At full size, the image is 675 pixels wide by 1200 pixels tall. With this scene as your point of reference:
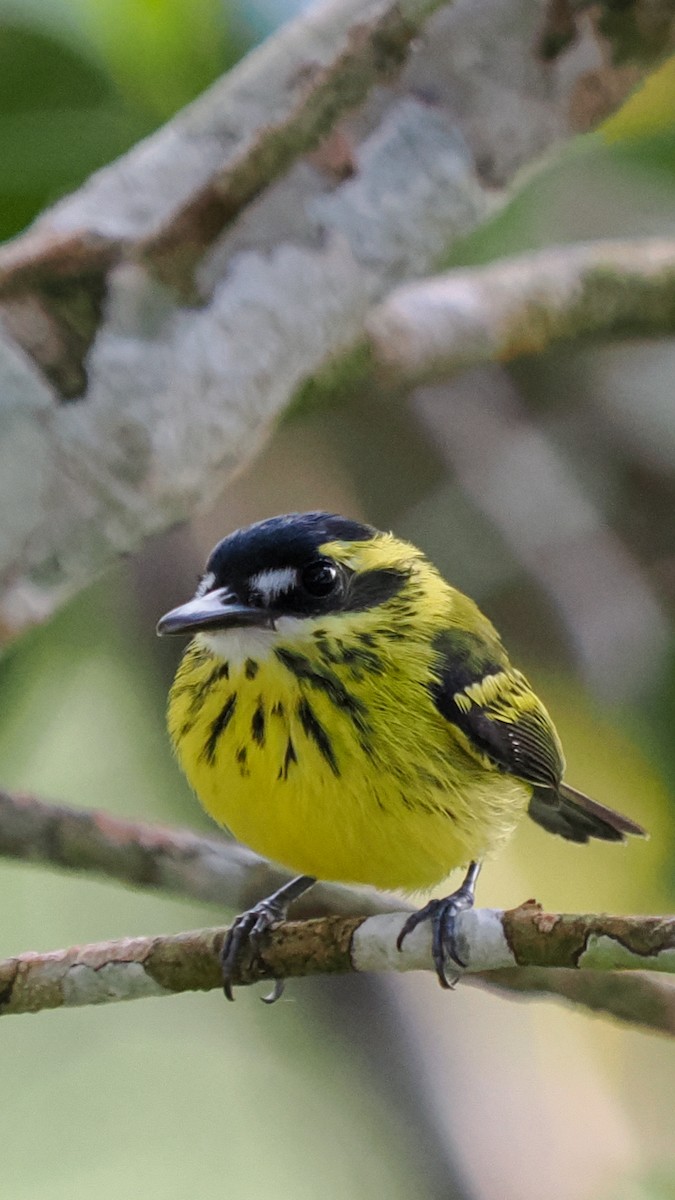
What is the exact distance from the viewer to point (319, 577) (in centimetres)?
196

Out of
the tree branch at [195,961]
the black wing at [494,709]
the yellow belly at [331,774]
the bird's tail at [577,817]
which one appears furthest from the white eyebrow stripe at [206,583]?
the bird's tail at [577,817]

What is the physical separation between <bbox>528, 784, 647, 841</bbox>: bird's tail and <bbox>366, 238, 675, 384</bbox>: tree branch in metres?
0.90

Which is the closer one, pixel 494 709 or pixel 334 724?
pixel 334 724

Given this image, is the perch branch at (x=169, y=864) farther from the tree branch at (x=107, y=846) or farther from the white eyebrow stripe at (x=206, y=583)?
the white eyebrow stripe at (x=206, y=583)

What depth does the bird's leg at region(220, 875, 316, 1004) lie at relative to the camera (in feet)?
5.69

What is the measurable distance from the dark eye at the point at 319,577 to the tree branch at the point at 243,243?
8.5 inches

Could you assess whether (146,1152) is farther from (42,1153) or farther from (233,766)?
(233,766)

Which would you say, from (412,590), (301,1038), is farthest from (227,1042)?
(412,590)

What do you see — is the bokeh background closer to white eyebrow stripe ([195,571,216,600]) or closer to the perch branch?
the perch branch

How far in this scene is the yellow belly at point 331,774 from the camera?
1835 mm

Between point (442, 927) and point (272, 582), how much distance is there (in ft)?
1.67

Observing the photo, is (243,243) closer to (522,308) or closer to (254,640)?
(254,640)

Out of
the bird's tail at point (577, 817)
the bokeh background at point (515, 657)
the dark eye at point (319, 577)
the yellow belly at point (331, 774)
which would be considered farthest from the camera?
the bokeh background at point (515, 657)

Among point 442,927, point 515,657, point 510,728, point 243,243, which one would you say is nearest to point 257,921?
point 442,927
